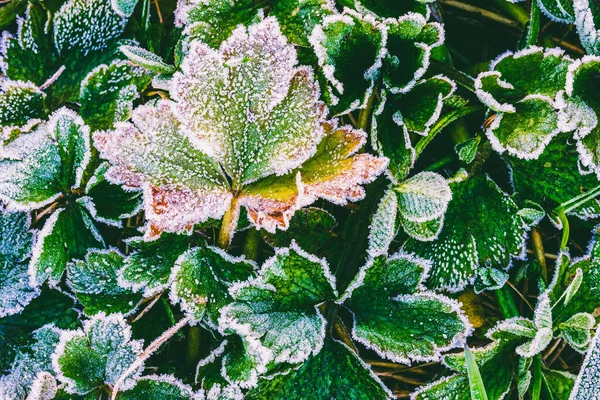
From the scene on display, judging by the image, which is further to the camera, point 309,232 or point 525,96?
point 309,232

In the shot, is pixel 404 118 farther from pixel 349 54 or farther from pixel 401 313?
pixel 401 313

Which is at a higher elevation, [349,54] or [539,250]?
[349,54]

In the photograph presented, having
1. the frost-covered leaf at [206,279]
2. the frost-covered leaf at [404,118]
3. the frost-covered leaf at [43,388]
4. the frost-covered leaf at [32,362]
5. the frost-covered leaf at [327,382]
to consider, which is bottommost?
the frost-covered leaf at [327,382]

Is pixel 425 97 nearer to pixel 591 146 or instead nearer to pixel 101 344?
pixel 591 146

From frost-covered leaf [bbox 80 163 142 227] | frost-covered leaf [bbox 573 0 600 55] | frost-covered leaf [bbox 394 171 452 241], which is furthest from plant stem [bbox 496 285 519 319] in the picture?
frost-covered leaf [bbox 80 163 142 227]

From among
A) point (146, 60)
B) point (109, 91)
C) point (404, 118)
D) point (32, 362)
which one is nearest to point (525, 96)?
point (404, 118)

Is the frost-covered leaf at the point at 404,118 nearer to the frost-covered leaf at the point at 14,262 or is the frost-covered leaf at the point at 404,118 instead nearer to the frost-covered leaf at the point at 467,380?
the frost-covered leaf at the point at 467,380

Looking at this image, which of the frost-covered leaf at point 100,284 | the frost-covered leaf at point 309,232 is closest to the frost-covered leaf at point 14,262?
the frost-covered leaf at point 100,284

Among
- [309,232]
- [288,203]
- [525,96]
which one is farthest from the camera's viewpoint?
[309,232]
